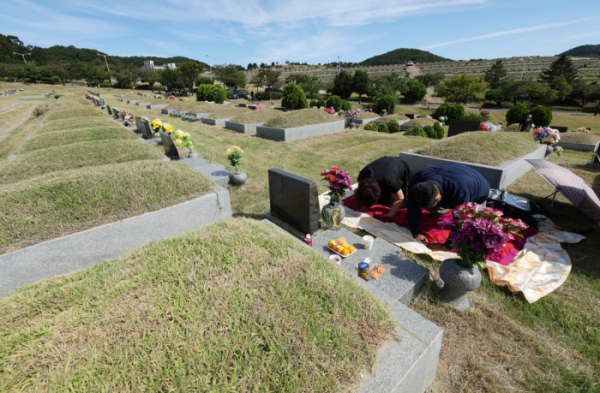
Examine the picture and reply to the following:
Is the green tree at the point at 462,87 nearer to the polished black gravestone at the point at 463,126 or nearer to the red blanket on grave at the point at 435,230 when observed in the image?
the polished black gravestone at the point at 463,126

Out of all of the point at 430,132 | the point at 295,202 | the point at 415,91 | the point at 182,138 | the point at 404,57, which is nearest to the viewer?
the point at 295,202

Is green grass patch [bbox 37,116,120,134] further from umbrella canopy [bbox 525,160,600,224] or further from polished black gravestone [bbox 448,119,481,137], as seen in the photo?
polished black gravestone [bbox 448,119,481,137]

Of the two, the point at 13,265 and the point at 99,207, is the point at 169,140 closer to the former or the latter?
the point at 99,207

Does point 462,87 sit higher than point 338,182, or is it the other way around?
point 462,87

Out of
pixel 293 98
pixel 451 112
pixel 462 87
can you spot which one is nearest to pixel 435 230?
pixel 293 98

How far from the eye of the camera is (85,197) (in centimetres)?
407

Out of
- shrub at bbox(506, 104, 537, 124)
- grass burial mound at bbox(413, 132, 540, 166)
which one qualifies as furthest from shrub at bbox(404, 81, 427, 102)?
grass burial mound at bbox(413, 132, 540, 166)

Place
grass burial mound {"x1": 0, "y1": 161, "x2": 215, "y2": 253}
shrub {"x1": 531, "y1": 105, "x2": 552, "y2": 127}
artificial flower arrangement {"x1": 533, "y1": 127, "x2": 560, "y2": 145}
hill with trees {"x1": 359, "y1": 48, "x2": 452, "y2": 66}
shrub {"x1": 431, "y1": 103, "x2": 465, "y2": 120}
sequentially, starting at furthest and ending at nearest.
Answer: hill with trees {"x1": 359, "y1": 48, "x2": 452, "y2": 66}
shrub {"x1": 431, "y1": 103, "x2": 465, "y2": 120}
shrub {"x1": 531, "y1": 105, "x2": 552, "y2": 127}
artificial flower arrangement {"x1": 533, "y1": 127, "x2": 560, "y2": 145}
grass burial mound {"x1": 0, "y1": 161, "x2": 215, "y2": 253}

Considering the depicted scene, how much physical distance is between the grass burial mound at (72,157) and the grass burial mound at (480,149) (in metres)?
7.96

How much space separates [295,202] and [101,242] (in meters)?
3.08

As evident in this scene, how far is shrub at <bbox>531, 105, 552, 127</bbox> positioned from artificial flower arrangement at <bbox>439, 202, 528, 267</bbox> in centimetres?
2116

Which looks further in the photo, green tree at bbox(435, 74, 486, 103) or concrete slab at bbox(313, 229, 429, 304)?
green tree at bbox(435, 74, 486, 103)

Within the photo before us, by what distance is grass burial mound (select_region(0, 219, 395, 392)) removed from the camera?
159cm

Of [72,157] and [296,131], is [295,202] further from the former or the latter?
[296,131]
